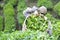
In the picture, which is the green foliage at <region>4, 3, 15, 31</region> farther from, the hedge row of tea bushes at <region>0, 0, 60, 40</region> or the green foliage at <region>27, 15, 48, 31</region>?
the green foliage at <region>27, 15, 48, 31</region>

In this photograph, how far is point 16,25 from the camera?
504 centimetres

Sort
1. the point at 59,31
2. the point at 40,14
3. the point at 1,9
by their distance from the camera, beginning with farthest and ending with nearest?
the point at 1,9, the point at 40,14, the point at 59,31

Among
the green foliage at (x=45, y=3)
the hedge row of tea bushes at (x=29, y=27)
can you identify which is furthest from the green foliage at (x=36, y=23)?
the green foliage at (x=45, y=3)

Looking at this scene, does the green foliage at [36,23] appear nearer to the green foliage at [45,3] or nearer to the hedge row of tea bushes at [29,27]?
the hedge row of tea bushes at [29,27]

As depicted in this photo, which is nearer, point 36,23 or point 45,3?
point 36,23

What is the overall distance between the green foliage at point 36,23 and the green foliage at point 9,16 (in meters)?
1.83

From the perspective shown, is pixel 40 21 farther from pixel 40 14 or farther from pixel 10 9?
pixel 10 9

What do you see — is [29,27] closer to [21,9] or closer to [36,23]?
[36,23]

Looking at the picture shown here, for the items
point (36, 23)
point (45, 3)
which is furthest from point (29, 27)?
point (45, 3)

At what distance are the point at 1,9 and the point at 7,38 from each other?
3341 millimetres

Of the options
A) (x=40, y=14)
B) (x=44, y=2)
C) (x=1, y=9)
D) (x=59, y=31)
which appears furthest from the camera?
(x=1, y=9)

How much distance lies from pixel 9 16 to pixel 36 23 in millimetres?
2212

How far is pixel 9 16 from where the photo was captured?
4.95 meters

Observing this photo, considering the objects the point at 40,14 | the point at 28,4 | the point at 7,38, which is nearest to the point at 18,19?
the point at 28,4
